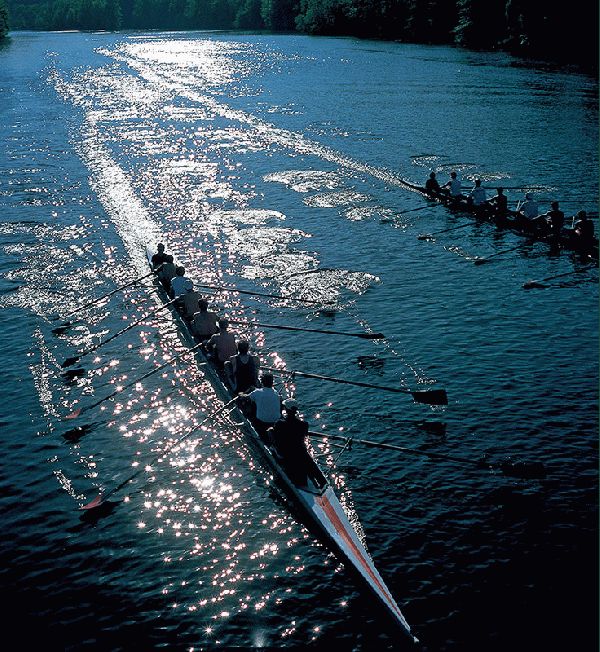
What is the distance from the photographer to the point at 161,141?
86.2m

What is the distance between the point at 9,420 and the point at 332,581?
16129mm

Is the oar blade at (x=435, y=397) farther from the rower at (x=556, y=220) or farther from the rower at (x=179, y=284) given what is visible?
the rower at (x=556, y=220)

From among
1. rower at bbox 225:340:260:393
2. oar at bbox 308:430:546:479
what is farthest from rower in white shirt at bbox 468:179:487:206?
oar at bbox 308:430:546:479

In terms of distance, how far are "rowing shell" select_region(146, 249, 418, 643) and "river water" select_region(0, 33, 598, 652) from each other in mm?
533

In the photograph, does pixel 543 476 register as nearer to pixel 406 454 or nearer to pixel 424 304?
pixel 406 454

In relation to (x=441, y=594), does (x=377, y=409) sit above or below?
above

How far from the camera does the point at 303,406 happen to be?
3025cm

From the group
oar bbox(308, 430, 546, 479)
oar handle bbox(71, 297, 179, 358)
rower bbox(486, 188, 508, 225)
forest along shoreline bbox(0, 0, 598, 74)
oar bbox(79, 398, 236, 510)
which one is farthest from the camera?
forest along shoreline bbox(0, 0, 598, 74)

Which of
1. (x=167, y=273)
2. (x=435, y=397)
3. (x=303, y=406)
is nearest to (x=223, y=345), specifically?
(x=303, y=406)

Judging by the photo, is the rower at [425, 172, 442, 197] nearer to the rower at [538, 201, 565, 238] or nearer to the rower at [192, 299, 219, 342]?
the rower at [538, 201, 565, 238]

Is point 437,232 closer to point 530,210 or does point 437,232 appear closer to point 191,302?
point 530,210

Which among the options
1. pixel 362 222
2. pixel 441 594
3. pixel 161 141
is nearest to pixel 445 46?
pixel 161 141

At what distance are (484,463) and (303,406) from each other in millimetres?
8066

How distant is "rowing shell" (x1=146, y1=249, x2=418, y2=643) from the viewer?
19719 mm
